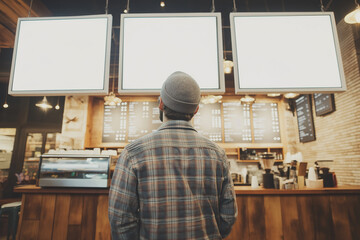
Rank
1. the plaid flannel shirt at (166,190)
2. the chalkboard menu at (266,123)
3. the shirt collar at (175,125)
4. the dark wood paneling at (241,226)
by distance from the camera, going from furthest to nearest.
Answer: the chalkboard menu at (266,123), the dark wood paneling at (241,226), the shirt collar at (175,125), the plaid flannel shirt at (166,190)

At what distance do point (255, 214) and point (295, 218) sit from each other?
39 cm

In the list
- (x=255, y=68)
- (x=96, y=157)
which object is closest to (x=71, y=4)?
(x=96, y=157)

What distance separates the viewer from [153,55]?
1.81 metres

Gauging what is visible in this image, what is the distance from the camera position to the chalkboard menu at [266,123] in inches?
240

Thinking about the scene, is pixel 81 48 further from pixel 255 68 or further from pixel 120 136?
pixel 120 136

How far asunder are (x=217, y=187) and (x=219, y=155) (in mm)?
161

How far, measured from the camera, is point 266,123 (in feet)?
20.4

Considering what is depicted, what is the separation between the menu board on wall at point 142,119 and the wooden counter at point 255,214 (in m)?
3.75

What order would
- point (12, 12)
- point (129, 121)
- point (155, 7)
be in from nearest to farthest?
point (12, 12)
point (155, 7)
point (129, 121)

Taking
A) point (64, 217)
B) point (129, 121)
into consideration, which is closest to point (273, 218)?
point (64, 217)

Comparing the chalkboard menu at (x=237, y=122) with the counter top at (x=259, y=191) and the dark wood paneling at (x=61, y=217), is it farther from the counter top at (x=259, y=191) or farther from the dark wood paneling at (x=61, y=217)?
the dark wood paneling at (x=61, y=217)

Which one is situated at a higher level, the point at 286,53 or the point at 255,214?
the point at 286,53

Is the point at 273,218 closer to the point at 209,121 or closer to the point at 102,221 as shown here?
the point at 102,221

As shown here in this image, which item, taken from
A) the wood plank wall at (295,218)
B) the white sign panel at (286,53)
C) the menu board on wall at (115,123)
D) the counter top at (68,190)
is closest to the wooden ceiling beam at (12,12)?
the counter top at (68,190)
